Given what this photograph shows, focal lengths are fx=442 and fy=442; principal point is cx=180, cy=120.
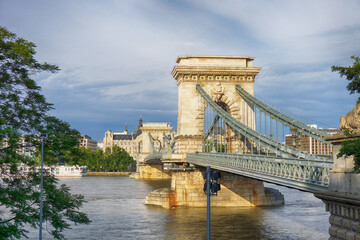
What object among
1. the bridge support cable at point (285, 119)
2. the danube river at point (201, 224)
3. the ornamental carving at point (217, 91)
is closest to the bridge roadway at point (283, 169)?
the bridge support cable at point (285, 119)

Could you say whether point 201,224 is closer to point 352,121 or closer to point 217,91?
point 217,91

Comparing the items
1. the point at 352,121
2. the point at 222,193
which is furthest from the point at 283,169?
the point at 222,193

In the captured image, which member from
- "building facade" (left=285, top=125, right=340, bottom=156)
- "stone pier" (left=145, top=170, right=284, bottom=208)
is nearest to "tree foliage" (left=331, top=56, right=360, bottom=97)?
"building facade" (left=285, top=125, right=340, bottom=156)

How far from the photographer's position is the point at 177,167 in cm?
4453

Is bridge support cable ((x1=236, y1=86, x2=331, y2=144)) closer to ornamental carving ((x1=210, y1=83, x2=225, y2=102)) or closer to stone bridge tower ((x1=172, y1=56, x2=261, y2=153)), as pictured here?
stone bridge tower ((x1=172, y1=56, x2=261, y2=153))

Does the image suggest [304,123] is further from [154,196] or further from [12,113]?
[154,196]

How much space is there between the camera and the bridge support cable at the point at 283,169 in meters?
16.6

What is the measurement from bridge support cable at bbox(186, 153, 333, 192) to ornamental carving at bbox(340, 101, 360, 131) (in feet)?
5.61

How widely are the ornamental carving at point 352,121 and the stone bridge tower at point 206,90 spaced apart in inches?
1242

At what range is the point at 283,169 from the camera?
19812 millimetres

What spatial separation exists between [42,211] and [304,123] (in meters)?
17.7

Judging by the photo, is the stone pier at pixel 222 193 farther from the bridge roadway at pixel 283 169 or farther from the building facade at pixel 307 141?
the bridge roadway at pixel 283 169

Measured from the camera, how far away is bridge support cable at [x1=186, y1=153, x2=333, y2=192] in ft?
54.6

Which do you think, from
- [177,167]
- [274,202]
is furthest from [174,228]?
[274,202]
